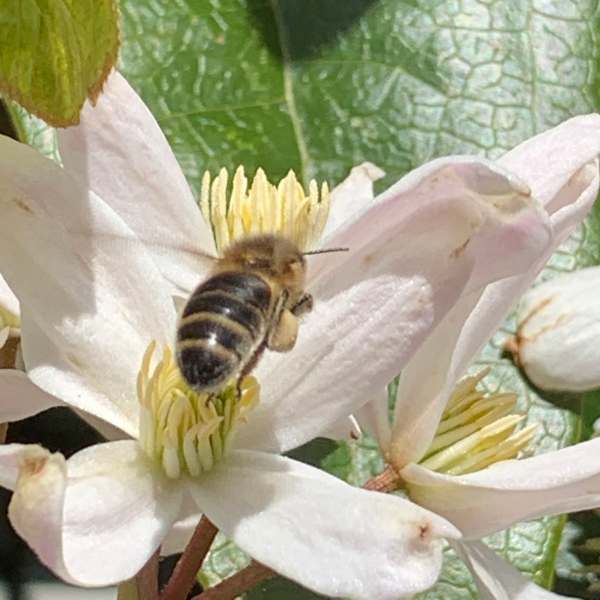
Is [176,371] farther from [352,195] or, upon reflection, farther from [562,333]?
[562,333]

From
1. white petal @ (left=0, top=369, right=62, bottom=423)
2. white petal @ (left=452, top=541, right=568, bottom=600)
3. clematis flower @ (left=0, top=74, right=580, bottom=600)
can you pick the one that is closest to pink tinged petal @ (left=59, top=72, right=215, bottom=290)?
clematis flower @ (left=0, top=74, right=580, bottom=600)

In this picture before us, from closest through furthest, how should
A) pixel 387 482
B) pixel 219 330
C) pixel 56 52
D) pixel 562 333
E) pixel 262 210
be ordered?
pixel 56 52 < pixel 219 330 < pixel 387 482 < pixel 262 210 < pixel 562 333

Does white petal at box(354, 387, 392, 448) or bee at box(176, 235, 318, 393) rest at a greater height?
bee at box(176, 235, 318, 393)

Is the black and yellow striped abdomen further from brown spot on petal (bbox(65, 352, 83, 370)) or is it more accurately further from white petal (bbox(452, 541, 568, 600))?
white petal (bbox(452, 541, 568, 600))

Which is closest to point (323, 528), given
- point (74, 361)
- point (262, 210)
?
point (74, 361)

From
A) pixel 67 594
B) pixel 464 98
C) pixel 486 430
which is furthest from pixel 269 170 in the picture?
pixel 67 594

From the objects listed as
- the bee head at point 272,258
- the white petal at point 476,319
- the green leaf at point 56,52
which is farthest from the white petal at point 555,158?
the green leaf at point 56,52

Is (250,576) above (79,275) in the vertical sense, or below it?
below
